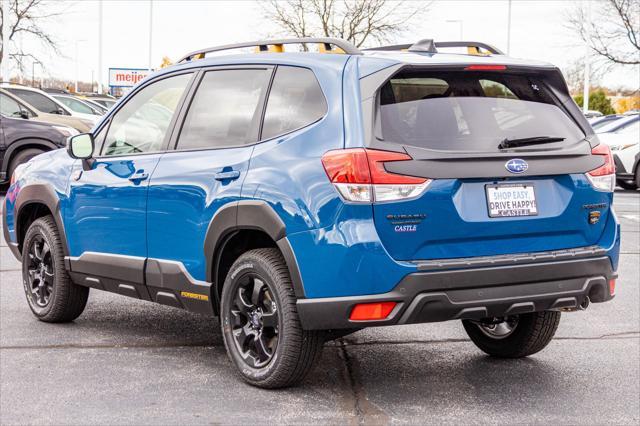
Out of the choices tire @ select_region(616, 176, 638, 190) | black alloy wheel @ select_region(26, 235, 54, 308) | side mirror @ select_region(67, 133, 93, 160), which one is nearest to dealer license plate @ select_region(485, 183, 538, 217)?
side mirror @ select_region(67, 133, 93, 160)

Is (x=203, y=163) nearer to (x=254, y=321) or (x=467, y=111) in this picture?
(x=254, y=321)

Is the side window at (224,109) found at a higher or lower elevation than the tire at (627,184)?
higher

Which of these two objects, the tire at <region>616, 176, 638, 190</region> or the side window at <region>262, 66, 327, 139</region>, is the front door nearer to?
the side window at <region>262, 66, 327, 139</region>

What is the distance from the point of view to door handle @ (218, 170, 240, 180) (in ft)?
17.3

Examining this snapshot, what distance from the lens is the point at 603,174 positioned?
5.27 meters

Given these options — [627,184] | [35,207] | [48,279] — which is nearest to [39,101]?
[627,184]

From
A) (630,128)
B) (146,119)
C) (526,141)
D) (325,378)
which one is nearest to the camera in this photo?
(526,141)

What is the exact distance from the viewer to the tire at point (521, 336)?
227 inches

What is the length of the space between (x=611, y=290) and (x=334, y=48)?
191cm

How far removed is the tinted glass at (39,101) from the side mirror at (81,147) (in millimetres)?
13920

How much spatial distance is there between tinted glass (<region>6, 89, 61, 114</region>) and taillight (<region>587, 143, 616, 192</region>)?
16.1 meters

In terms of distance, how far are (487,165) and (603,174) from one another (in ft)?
2.63

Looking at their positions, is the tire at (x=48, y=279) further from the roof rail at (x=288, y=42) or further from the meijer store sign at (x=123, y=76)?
the meijer store sign at (x=123, y=76)

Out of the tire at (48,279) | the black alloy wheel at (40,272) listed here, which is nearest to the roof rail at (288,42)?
the tire at (48,279)
